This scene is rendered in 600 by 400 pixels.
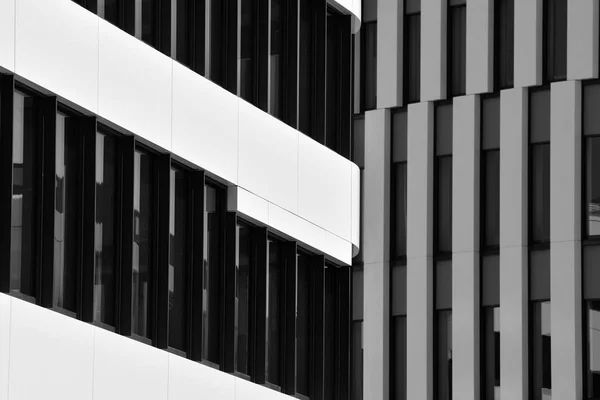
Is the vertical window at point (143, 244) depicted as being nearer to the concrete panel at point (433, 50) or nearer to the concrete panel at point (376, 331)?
the concrete panel at point (376, 331)

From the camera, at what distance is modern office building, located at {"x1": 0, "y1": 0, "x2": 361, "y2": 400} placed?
21.8 metres

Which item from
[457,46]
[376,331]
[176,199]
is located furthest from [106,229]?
[457,46]

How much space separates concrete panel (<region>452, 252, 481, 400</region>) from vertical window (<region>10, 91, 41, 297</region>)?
89.3ft

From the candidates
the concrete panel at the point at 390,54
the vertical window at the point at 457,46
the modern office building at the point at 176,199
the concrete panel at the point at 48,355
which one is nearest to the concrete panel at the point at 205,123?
the modern office building at the point at 176,199

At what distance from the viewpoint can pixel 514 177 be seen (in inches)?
1887

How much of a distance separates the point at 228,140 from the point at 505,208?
22.1 metres

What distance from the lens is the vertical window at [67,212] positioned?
22516 mm

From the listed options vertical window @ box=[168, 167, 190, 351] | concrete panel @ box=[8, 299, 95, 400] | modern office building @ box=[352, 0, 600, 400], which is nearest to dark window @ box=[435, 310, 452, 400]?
modern office building @ box=[352, 0, 600, 400]

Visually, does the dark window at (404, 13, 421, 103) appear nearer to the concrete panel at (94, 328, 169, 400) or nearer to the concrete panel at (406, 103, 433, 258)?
the concrete panel at (406, 103, 433, 258)

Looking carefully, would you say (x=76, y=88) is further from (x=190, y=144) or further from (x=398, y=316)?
(x=398, y=316)

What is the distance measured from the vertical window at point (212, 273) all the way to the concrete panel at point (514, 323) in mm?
21192

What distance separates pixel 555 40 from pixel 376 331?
9428 mm

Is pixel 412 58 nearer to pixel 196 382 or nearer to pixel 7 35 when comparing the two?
pixel 196 382

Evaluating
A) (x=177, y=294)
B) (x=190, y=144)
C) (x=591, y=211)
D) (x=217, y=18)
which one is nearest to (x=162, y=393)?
(x=177, y=294)
